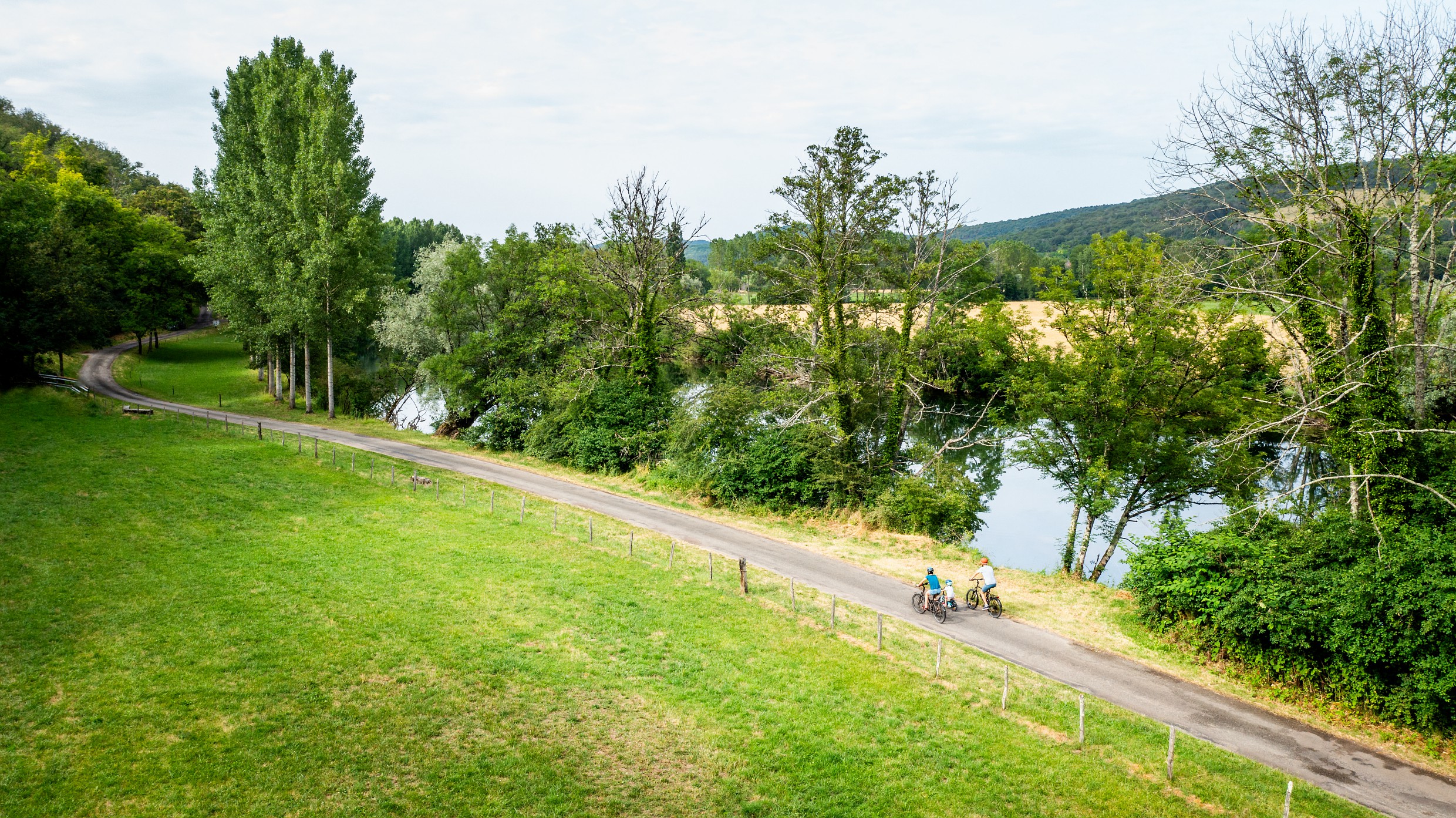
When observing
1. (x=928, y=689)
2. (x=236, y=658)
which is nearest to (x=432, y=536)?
(x=236, y=658)

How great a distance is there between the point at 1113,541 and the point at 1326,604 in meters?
13.9

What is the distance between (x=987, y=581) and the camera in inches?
824

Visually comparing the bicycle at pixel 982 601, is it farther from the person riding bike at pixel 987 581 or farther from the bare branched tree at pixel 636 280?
the bare branched tree at pixel 636 280

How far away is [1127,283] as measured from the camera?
28859 mm

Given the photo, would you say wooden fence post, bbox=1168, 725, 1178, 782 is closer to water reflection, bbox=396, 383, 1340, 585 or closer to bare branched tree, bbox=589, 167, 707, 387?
water reflection, bbox=396, 383, 1340, 585

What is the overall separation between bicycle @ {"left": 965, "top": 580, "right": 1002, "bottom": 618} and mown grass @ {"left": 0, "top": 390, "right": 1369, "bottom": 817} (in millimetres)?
3058

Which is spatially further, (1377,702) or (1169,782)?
(1377,702)

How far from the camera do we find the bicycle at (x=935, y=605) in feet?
67.3

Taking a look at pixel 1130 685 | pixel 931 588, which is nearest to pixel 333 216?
pixel 931 588

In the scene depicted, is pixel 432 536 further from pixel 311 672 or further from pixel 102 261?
pixel 102 261

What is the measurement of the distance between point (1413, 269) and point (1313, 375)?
10.6 feet

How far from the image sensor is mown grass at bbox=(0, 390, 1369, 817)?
12.1m

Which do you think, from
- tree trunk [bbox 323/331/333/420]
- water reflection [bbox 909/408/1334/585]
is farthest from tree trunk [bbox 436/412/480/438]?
water reflection [bbox 909/408/1334/585]

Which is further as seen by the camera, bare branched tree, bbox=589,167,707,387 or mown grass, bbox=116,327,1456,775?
bare branched tree, bbox=589,167,707,387
